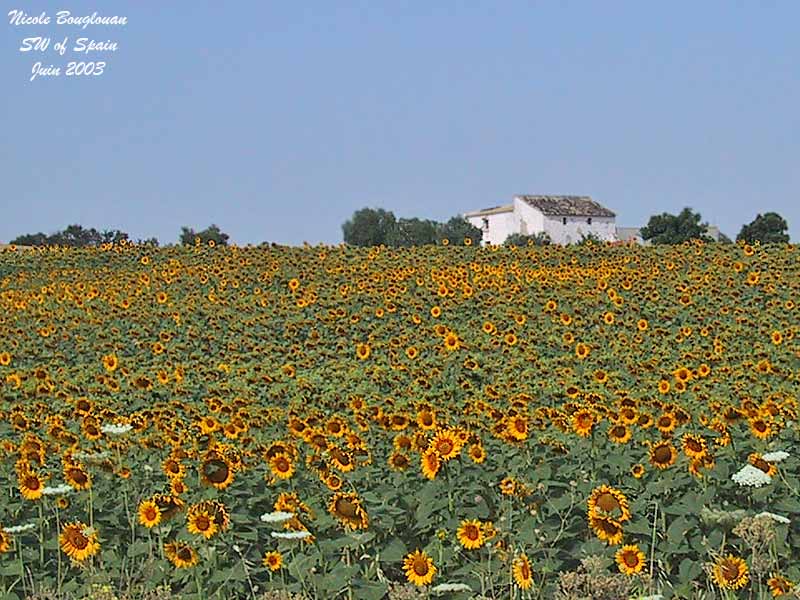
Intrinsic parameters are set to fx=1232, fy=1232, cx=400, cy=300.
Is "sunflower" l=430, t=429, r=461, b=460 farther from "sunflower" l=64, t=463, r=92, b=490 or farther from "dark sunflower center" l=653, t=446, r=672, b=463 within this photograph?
"sunflower" l=64, t=463, r=92, b=490

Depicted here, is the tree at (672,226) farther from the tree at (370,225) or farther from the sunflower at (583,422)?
the sunflower at (583,422)

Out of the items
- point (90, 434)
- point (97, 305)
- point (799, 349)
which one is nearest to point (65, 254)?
point (97, 305)

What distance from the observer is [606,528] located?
13.6 ft

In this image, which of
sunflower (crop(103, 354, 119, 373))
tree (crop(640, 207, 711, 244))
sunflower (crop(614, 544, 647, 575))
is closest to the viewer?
sunflower (crop(614, 544, 647, 575))

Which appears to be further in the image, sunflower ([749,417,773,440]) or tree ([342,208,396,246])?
tree ([342,208,396,246])

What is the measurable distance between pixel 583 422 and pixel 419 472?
0.81m

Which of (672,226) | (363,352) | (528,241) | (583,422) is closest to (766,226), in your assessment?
(672,226)

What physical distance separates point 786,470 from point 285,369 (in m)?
5.66

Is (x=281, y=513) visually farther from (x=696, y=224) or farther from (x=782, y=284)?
(x=696, y=224)

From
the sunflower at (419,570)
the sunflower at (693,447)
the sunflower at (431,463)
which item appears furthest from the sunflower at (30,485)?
the sunflower at (693,447)

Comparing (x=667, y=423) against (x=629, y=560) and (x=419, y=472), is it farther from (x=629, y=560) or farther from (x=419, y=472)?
(x=629, y=560)

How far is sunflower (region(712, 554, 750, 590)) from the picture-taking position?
12.9ft

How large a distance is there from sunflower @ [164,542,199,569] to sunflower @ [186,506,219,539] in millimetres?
71

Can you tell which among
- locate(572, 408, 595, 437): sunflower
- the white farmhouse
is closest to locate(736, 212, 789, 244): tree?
the white farmhouse
